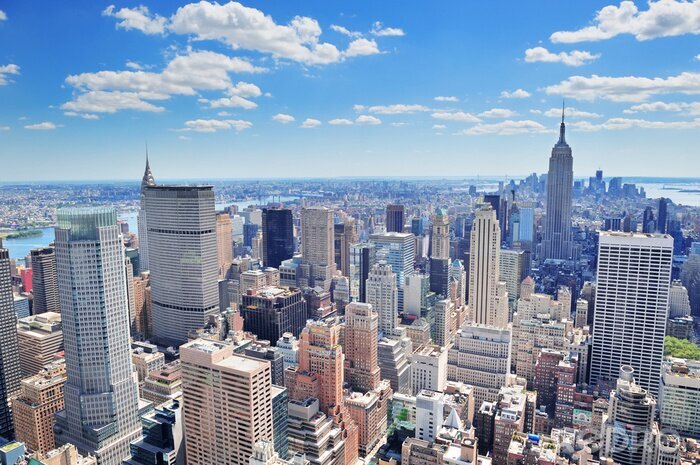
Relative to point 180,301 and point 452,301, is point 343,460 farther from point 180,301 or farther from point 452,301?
point 452,301

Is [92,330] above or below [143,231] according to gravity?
below

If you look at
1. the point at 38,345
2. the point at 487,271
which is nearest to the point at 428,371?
the point at 487,271

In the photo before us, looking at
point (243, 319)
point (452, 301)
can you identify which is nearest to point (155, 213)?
point (243, 319)

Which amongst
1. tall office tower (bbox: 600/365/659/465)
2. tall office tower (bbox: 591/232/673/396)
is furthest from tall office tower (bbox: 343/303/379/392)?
tall office tower (bbox: 591/232/673/396)

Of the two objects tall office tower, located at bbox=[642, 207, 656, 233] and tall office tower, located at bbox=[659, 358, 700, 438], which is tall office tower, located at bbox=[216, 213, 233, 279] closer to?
tall office tower, located at bbox=[659, 358, 700, 438]

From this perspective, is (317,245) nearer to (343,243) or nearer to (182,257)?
(343,243)
